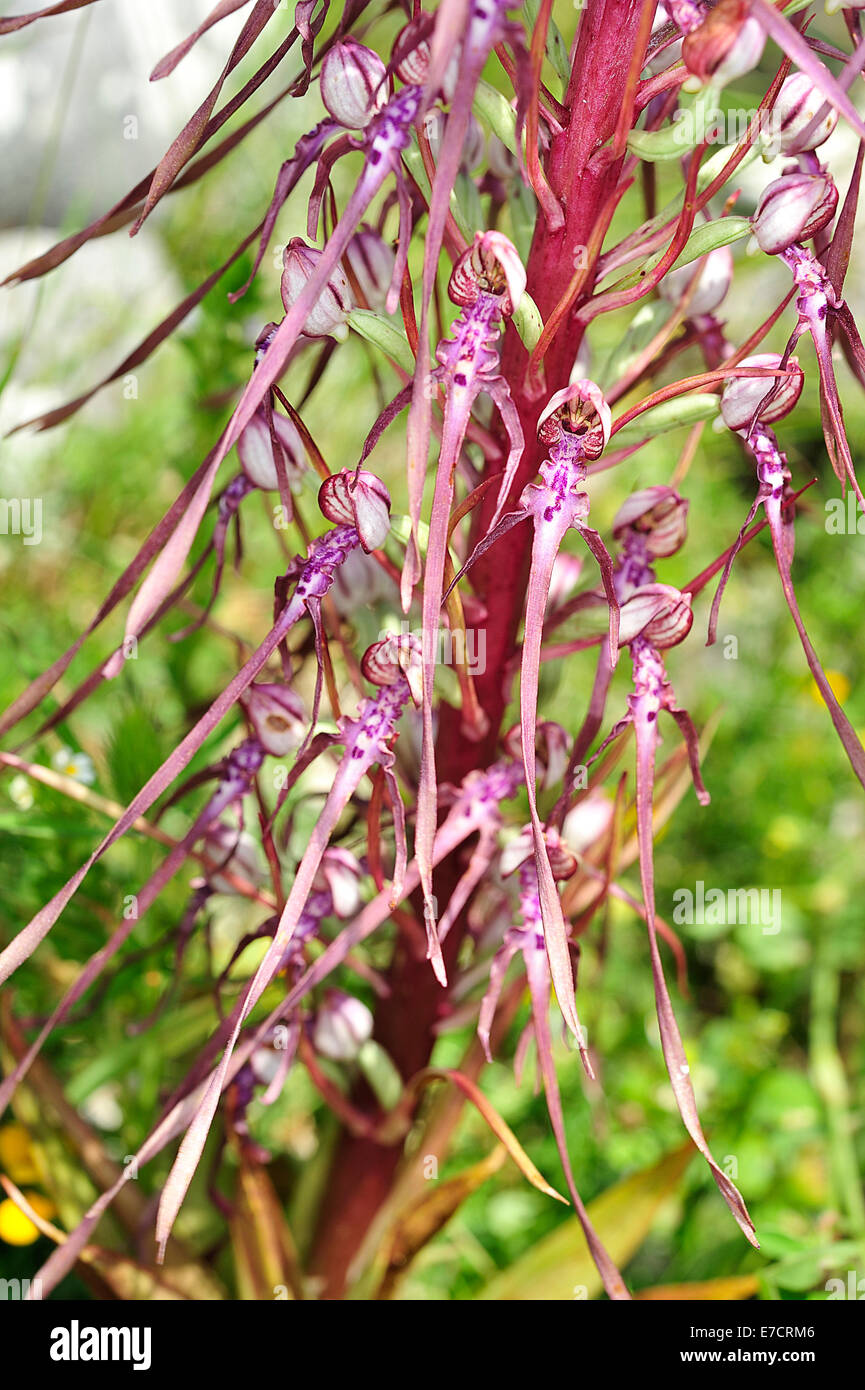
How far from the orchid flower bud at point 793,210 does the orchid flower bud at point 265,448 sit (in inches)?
9.7

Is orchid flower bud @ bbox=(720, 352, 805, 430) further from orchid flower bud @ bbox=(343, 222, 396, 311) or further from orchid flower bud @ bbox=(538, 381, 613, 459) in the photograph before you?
orchid flower bud @ bbox=(343, 222, 396, 311)

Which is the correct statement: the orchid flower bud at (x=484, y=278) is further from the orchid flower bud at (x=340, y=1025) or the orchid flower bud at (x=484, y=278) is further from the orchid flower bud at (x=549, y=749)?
the orchid flower bud at (x=340, y=1025)

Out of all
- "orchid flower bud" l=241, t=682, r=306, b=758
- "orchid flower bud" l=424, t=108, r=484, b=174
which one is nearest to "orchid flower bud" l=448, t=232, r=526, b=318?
"orchid flower bud" l=424, t=108, r=484, b=174

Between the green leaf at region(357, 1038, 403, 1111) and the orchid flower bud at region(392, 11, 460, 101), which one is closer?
the orchid flower bud at region(392, 11, 460, 101)

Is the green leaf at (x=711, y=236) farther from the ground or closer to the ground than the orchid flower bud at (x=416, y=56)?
closer to the ground

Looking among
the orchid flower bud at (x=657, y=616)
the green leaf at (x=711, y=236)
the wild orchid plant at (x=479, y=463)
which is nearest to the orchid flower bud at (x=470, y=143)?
the wild orchid plant at (x=479, y=463)

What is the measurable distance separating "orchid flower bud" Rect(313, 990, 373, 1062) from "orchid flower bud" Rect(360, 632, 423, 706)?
0.79 feet

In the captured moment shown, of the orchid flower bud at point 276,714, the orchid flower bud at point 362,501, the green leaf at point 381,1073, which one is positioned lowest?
the green leaf at point 381,1073

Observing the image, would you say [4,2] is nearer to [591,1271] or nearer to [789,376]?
[789,376]

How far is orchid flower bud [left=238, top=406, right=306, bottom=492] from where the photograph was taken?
0.56m

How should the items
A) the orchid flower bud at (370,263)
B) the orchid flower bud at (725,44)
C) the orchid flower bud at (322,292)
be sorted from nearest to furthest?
the orchid flower bud at (725,44) → the orchid flower bud at (322,292) → the orchid flower bud at (370,263)

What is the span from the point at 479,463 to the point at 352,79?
0.73 ft

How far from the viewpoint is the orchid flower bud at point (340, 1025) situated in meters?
0.67
